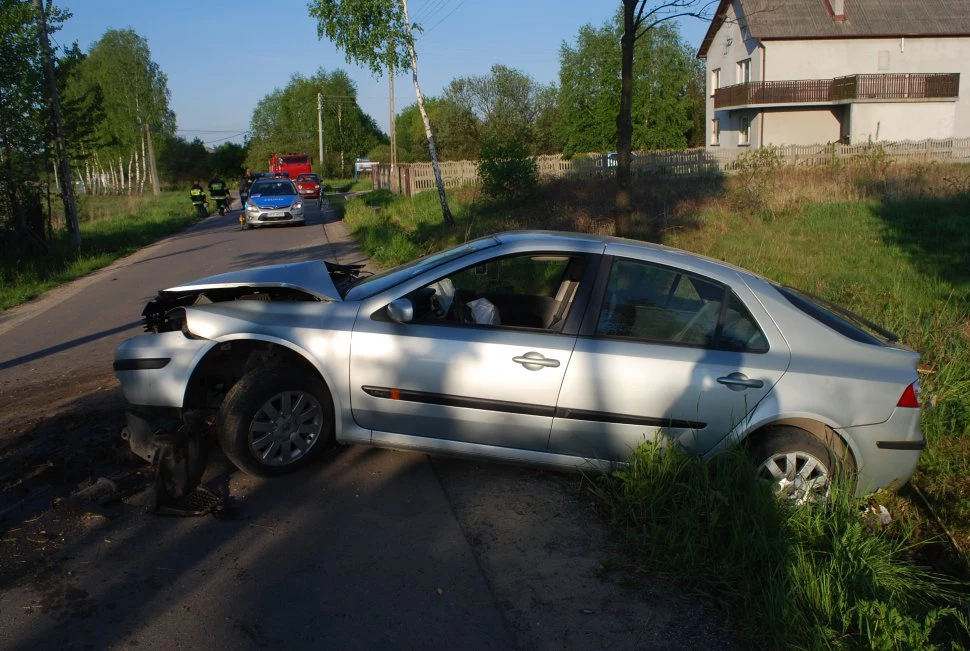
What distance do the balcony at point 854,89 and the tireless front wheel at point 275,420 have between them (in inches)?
1717

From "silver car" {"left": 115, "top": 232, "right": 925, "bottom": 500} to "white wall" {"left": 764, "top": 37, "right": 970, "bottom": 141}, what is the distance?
144ft

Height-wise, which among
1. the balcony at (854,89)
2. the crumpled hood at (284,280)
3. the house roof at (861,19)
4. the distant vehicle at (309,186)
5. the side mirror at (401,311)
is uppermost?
the house roof at (861,19)

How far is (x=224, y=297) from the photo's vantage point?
5.54 m

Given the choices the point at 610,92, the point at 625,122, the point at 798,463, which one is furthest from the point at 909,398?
the point at 610,92

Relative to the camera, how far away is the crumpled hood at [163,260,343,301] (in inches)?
200

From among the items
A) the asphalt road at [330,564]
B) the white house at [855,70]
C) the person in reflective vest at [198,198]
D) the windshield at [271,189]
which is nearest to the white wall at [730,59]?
the white house at [855,70]

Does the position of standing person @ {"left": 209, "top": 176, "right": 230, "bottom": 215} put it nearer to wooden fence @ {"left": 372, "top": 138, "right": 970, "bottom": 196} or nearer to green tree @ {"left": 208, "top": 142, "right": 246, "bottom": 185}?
wooden fence @ {"left": 372, "top": 138, "right": 970, "bottom": 196}

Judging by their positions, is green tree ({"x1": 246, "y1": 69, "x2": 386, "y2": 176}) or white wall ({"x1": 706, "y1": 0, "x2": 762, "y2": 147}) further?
green tree ({"x1": 246, "y1": 69, "x2": 386, "y2": 176})

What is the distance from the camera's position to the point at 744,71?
4728 cm

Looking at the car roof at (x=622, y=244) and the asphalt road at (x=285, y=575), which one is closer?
the asphalt road at (x=285, y=575)

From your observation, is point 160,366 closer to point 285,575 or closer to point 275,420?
point 275,420

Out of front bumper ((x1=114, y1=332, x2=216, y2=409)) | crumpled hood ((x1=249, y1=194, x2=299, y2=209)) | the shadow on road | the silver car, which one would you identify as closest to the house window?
crumpled hood ((x1=249, y1=194, x2=299, y2=209))

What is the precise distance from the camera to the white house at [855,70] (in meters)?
42.6

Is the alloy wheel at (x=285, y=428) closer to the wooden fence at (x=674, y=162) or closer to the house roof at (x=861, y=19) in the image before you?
the wooden fence at (x=674, y=162)
